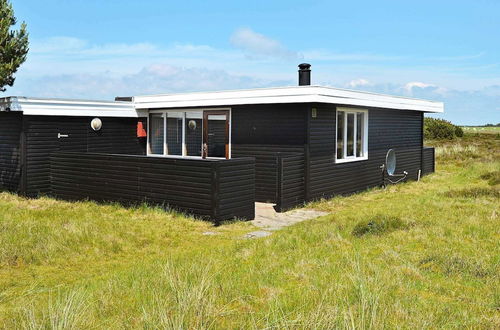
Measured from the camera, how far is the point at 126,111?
44.9 feet

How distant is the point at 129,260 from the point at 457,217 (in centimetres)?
555

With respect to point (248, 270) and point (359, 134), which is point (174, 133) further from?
point (248, 270)

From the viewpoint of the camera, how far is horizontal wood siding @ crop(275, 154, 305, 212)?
10.2m

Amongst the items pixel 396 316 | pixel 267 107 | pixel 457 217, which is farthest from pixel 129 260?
pixel 267 107

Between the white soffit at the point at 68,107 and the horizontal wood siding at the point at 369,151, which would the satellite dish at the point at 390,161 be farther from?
the white soffit at the point at 68,107

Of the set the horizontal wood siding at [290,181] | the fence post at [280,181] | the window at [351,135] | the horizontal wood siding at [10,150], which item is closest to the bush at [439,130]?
the window at [351,135]

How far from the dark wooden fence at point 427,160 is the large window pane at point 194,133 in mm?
8593

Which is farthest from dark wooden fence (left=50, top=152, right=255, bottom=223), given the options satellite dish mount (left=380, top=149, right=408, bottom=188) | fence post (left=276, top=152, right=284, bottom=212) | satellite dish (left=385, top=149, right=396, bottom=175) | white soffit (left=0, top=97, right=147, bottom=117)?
satellite dish (left=385, top=149, right=396, bottom=175)

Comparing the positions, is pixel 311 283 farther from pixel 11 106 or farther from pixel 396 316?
pixel 11 106

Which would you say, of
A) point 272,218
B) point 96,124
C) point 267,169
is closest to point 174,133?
point 96,124

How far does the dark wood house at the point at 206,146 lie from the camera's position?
29.6 feet

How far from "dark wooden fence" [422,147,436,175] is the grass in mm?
8039

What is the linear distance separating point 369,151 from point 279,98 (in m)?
4.08

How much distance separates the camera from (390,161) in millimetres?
14875
